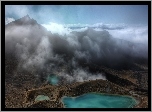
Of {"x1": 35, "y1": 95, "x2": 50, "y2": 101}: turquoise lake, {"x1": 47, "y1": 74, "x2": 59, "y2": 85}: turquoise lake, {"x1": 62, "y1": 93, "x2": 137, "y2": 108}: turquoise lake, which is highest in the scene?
{"x1": 47, "y1": 74, "x2": 59, "y2": 85}: turquoise lake

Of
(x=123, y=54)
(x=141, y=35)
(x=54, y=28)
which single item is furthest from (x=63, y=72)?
(x=141, y=35)

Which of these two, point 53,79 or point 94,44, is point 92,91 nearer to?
point 53,79

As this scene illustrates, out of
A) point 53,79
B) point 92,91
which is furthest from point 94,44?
point 53,79

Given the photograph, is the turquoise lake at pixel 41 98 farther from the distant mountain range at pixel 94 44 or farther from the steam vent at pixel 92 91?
the distant mountain range at pixel 94 44

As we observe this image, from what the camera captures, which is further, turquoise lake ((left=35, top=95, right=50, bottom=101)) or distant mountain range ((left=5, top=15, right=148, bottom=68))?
distant mountain range ((left=5, top=15, right=148, bottom=68))

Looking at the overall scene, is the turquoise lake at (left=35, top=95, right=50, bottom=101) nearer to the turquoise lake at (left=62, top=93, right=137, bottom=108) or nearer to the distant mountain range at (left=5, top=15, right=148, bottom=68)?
the turquoise lake at (left=62, top=93, right=137, bottom=108)

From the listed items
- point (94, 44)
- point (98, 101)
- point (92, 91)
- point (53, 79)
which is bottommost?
point (98, 101)

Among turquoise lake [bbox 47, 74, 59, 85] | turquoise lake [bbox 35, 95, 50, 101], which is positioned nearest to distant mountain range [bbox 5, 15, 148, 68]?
turquoise lake [bbox 47, 74, 59, 85]

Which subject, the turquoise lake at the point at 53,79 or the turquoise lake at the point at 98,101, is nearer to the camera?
the turquoise lake at the point at 98,101

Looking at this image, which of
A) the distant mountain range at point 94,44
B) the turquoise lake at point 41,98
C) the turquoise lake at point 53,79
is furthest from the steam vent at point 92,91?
the distant mountain range at point 94,44
